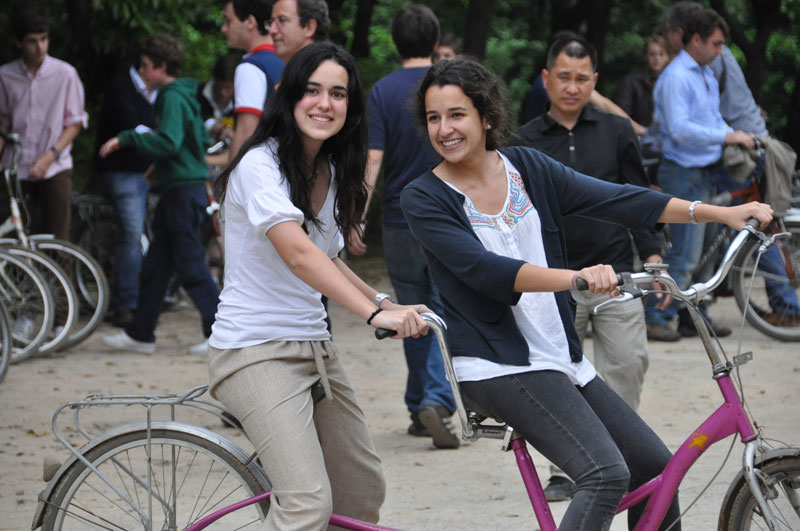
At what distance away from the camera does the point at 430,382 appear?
6.23 meters

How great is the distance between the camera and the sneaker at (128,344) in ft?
28.2

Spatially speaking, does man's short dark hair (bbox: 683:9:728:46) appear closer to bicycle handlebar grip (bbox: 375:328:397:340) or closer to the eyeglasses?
the eyeglasses

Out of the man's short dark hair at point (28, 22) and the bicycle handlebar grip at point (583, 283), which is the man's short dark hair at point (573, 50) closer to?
the bicycle handlebar grip at point (583, 283)

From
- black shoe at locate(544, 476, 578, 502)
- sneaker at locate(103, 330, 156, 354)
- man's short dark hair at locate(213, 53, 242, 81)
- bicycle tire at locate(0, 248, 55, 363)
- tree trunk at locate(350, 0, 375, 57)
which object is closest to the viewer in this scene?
black shoe at locate(544, 476, 578, 502)

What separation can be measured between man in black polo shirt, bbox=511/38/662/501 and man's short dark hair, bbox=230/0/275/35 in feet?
5.96

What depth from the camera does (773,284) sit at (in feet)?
29.0

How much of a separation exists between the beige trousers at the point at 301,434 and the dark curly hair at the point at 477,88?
2.84 ft

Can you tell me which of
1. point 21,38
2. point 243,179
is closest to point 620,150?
point 243,179

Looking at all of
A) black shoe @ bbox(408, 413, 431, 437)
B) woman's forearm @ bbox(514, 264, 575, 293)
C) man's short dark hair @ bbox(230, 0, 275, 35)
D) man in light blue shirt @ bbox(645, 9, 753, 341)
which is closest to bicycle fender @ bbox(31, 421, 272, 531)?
woman's forearm @ bbox(514, 264, 575, 293)

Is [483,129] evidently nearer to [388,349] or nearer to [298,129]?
[298,129]

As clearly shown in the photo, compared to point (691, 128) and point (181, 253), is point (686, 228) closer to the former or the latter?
point (691, 128)

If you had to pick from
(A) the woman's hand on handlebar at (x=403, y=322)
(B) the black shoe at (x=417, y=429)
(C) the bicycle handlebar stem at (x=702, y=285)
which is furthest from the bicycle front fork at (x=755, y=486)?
(B) the black shoe at (x=417, y=429)

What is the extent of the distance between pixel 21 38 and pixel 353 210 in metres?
5.85

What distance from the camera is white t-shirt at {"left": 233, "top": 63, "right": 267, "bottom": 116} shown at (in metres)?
6.42
